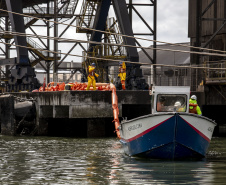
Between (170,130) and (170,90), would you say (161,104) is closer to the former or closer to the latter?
(170,90)

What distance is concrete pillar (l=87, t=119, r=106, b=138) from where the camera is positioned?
28.8 meters

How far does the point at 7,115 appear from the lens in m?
30.7

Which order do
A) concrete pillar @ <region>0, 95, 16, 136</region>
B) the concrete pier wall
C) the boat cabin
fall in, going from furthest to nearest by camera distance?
concrete pillar @ <region>0, 95, 16, 136</region> < the concrete pier wall < the boat cabin

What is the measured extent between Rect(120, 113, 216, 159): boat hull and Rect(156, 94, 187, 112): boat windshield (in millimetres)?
1145

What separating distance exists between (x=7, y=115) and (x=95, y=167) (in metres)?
14.6

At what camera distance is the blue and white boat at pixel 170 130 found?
1783 centimetres

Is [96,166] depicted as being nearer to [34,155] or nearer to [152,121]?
[152,121]

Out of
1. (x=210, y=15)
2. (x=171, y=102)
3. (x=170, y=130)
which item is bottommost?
(x=170, y=130)

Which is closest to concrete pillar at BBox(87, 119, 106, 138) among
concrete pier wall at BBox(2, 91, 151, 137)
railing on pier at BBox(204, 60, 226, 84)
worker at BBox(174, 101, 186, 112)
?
concrete pier wall at BBox(2, 91, 151, 137)

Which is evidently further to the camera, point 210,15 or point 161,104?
point 210,15

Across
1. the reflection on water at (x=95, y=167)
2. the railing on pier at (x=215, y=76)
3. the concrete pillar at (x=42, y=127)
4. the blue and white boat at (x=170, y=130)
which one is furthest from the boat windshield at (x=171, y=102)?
the concrete pillar at (x=42, y=127)

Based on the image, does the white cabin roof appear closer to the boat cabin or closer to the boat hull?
the boat cabin

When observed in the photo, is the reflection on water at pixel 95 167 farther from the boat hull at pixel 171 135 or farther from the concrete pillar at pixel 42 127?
the concrete pillar at pixel 42 127

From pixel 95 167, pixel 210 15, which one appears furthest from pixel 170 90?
pixel 210 15
